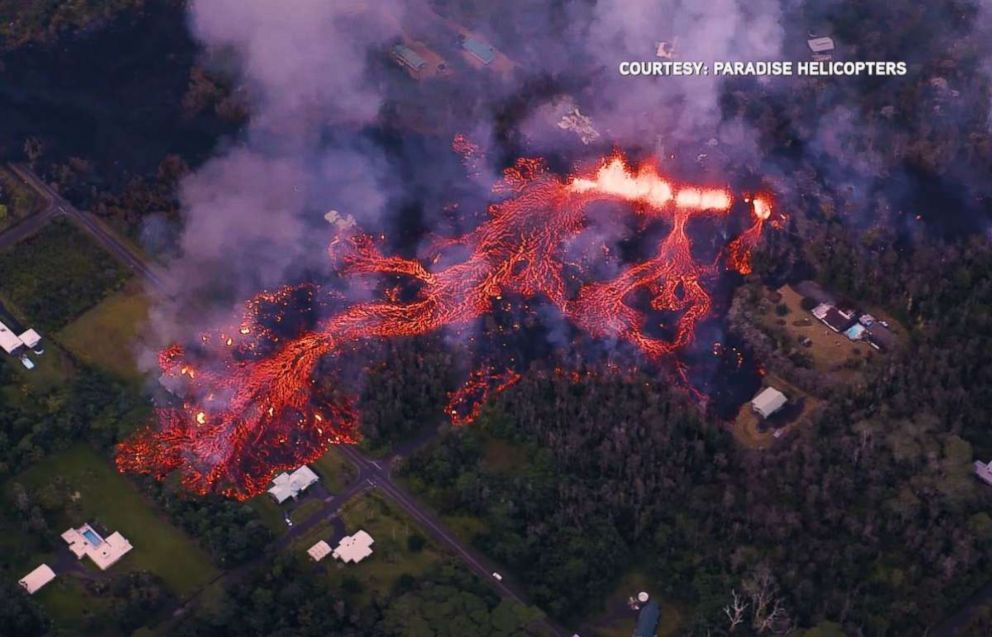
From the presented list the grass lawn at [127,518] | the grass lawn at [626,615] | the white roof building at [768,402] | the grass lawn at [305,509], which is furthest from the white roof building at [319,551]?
the white roof building at [768,402]

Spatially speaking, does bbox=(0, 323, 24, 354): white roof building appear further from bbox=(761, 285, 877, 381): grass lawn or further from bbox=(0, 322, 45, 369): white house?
bbox=(761, 285, 877, 381): grass lawn

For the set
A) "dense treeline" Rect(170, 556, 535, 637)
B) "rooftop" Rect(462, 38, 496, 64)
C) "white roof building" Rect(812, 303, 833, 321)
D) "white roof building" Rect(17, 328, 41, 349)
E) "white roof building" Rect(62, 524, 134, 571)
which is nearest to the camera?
"dense treeline" Rect(170, 556, 535, 637)

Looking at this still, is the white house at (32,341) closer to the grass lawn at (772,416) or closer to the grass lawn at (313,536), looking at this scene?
the grass lawn at (313,536)

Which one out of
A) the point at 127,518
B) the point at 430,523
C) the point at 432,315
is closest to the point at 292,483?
the point at 430,523

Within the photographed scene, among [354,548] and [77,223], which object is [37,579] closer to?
[354,548]

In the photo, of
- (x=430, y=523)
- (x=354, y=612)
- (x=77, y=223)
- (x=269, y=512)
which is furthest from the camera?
(x=77, y=223)

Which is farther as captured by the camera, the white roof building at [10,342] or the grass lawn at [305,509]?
the white roof building at [10,342]

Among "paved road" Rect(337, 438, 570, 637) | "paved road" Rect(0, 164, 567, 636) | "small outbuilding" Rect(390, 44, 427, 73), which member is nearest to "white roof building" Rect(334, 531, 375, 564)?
"paved road" Rect(0, 164, 567, 636)
